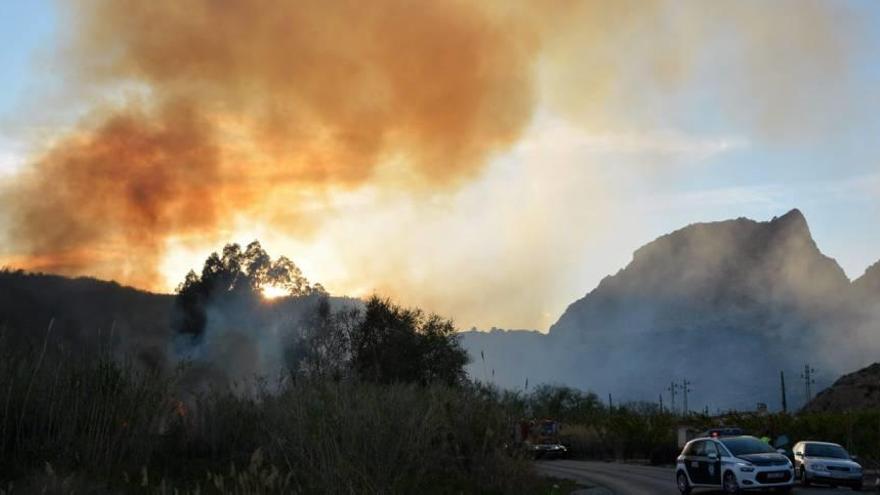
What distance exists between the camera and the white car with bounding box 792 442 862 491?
29.4m

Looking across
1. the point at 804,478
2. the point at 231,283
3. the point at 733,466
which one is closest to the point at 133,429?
the point at 733,466

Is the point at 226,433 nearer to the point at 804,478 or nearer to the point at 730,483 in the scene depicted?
the point at 730,483

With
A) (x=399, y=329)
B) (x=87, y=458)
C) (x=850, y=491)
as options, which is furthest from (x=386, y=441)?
(x=399, y=329)

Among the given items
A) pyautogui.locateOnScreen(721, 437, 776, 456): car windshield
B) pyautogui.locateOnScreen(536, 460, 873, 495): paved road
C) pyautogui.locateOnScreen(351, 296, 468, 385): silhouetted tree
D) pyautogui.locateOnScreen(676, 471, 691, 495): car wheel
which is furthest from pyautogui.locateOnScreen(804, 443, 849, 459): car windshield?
pyautogui.locateOnScreen(351, 296, 468, 385): silhouetted tree

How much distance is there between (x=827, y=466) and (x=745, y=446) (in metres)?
4.50

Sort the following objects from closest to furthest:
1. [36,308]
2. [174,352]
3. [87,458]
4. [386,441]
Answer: [87,458] → [386,441] → [36,308] → [174,352]

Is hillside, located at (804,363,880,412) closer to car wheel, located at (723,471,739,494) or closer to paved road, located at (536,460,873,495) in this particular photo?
paved road, located at (536,460,873,495)

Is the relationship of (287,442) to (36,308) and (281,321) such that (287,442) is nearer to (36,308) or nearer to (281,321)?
(36,308)

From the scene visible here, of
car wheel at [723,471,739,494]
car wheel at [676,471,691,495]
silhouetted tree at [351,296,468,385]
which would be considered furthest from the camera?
silhouetted tree at [351,296,468,385]

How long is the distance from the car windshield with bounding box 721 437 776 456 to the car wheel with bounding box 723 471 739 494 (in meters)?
0.71

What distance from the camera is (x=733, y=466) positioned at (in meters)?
26.1

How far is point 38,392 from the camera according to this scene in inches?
639

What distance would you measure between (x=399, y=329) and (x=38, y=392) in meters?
50.0

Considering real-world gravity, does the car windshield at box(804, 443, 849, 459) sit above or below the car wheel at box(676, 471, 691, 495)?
above
